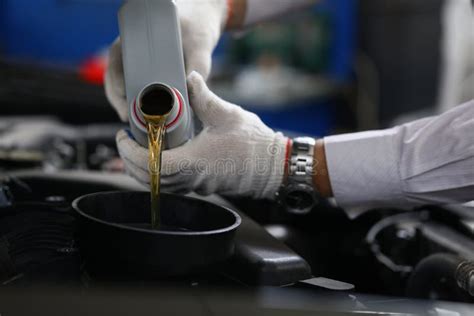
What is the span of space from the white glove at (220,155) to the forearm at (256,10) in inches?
15.3

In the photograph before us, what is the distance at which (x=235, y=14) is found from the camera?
1.12 m

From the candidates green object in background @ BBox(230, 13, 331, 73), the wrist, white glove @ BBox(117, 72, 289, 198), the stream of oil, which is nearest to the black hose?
white glove @ BBox(117, 72, 289, 198)

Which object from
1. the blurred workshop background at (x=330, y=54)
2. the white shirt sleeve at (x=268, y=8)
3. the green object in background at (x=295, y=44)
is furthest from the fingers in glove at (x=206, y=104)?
the green object in background at (x=295, y=44)

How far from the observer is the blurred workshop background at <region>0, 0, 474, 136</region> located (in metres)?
2.87

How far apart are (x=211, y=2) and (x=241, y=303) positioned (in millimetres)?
621

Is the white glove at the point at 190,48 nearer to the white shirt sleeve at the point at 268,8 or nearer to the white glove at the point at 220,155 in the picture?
the white glove at the point at 220,155

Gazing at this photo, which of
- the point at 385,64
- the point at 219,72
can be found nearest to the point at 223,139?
the point at 219,72

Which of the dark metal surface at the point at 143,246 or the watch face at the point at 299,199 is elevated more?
the dark metal surface at the point at 143,246

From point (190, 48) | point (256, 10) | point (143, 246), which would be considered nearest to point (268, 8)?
point (256, 10)

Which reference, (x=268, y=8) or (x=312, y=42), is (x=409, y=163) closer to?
(x=268, y=8)

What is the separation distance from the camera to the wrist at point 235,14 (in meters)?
1.10

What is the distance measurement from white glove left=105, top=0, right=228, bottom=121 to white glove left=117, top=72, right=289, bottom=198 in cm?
9

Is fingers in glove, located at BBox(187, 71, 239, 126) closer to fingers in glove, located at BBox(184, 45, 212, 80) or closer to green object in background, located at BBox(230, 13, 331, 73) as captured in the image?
fingers in glove, located at BBox(184, 45, 212, 80)

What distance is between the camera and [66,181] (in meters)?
0.89
